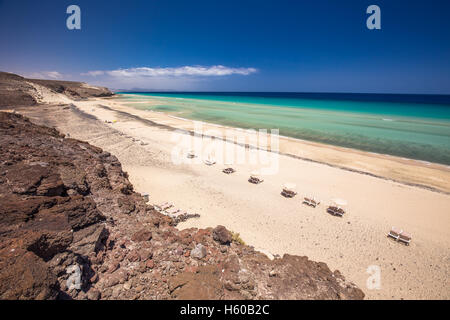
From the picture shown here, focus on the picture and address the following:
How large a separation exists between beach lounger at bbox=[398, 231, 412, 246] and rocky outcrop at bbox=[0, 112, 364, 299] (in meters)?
5.61

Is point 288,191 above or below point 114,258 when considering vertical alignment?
below

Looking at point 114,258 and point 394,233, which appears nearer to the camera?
point 114,258

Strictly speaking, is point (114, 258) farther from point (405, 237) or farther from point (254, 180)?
point (405, 237)

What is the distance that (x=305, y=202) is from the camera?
11.9 meters

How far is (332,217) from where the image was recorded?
1078 centimetres

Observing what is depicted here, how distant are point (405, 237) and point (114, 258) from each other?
12.3 metres

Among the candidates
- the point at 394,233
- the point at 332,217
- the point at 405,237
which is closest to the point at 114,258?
the point at 332,217

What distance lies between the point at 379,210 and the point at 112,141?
26.3m

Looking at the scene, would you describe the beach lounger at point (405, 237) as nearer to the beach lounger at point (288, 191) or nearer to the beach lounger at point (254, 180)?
the beach lounger at point (288, 191)

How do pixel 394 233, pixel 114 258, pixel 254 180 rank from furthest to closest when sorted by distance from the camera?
pixel 254 180 → pixel 394 233 → pixel 114 258

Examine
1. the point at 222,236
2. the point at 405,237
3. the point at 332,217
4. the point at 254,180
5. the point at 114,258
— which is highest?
the point at 254,180

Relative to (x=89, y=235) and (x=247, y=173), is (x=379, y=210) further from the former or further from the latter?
(x=89, y=235)

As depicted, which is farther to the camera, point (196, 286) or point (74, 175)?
point (74, 175)
